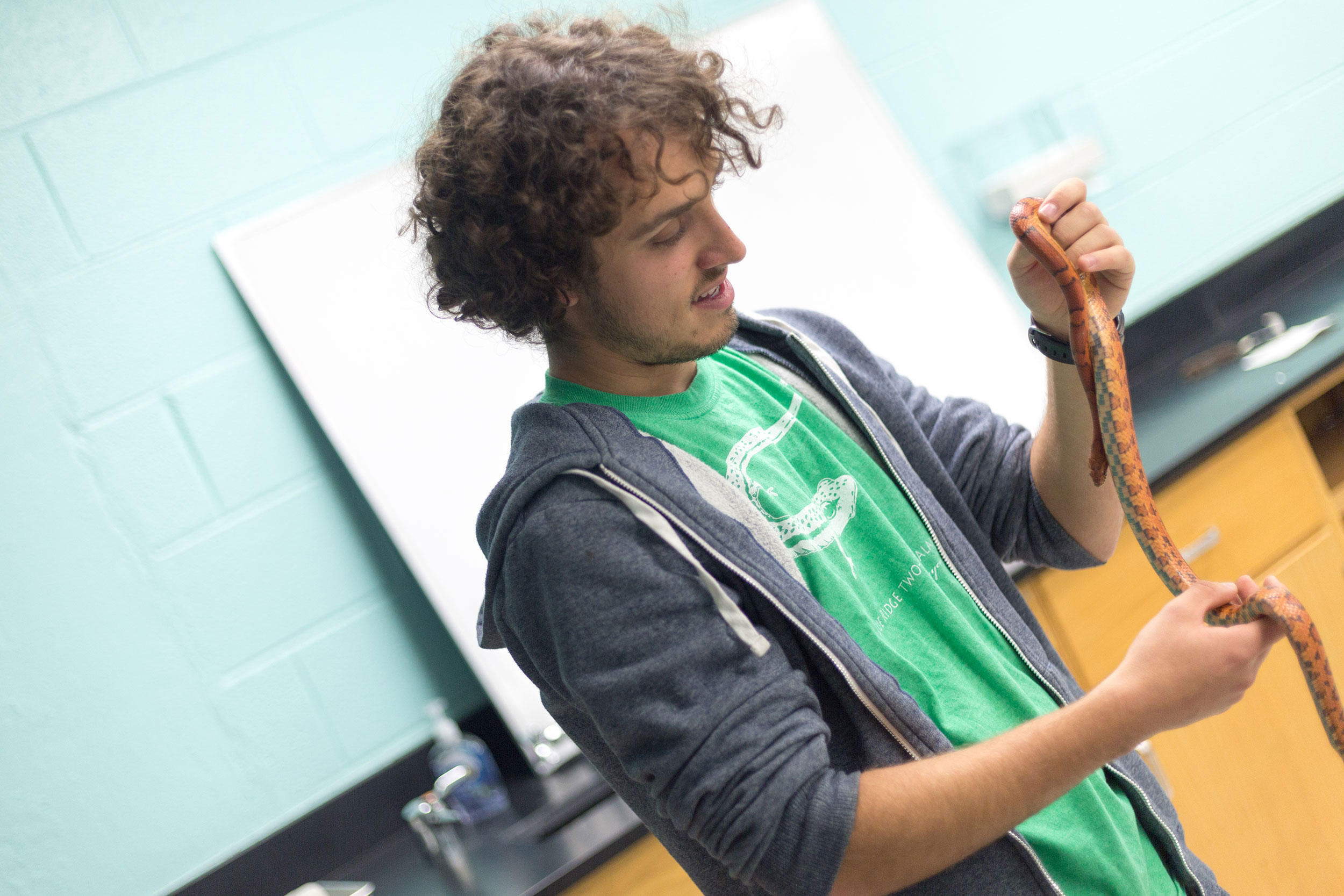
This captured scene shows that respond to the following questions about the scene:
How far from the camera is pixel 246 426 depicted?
1.72 m

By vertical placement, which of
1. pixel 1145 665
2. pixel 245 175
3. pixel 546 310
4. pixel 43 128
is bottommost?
pixel 1145 665

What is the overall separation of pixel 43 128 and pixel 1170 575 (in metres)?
1.71

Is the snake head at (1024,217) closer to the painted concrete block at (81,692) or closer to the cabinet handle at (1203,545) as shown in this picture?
the cabinet handle at (1203,545)

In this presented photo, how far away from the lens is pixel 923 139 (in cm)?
239

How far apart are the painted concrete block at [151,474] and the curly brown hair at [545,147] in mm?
865

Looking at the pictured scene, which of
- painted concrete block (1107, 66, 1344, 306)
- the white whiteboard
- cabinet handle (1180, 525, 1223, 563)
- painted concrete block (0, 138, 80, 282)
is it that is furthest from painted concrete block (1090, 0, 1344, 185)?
painted concrete block (0, 138, 80, 282)

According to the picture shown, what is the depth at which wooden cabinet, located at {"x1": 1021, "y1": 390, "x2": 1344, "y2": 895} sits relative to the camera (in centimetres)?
167

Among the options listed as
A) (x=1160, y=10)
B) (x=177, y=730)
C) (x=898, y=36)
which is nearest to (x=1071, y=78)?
(x=1160, y=10)

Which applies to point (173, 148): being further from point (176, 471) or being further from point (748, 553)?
point (748, 553)

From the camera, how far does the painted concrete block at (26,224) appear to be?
159 cm

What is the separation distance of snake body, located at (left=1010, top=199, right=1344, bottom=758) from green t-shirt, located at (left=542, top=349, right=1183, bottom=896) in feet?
0.59

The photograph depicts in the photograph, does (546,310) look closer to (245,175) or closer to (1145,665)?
(1145,665)

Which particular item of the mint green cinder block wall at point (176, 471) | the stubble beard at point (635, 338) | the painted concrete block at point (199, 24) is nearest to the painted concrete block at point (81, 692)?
the mint green cinder block wall at point (176, 471)

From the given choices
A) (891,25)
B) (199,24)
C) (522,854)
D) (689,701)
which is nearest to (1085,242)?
(689,701)
